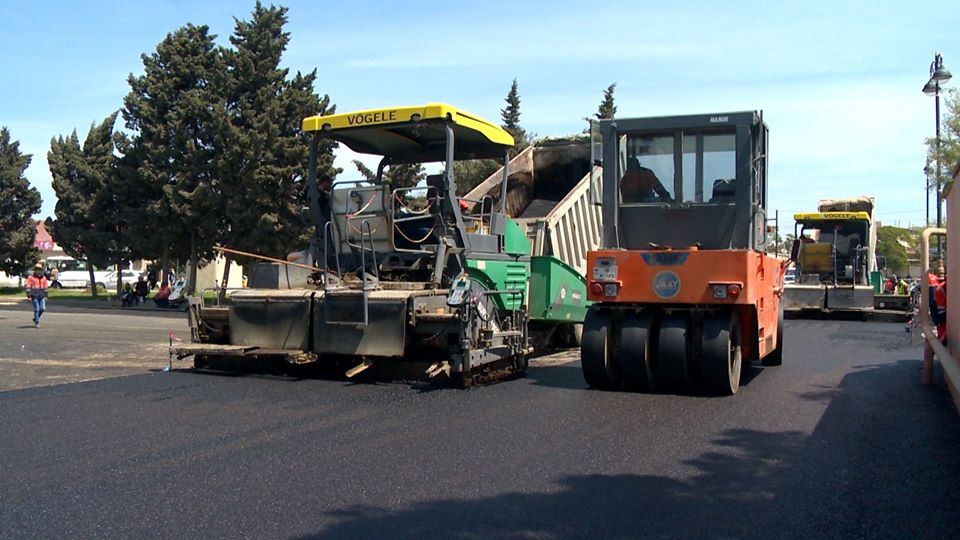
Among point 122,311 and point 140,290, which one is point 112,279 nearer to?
point 140,290

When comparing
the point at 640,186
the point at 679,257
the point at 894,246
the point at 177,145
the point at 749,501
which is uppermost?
the point at 177,145

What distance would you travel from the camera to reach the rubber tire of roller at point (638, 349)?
8102mm

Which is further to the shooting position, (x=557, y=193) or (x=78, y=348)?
(x=557, y=193)

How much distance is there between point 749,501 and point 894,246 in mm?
53961

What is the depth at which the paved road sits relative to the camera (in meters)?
9.80

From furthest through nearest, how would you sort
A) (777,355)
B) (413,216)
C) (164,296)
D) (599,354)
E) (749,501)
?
1. (164,296)
2. (777,355)
3. (413,216)
4. (599,354)
5. (749,501)

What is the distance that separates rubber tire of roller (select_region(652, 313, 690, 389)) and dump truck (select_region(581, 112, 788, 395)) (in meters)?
0.01

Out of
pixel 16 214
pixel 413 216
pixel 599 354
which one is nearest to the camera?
pixel 599 354

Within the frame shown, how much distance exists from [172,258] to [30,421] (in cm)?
2325

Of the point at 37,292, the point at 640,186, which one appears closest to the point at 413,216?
the point at 640,186

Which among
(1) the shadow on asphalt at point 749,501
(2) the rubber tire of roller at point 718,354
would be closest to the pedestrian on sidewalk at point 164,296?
(2) the rubber tire of roller at point 718,354

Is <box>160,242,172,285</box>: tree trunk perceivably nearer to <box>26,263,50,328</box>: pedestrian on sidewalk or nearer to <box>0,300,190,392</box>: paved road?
<box>0,300,190,392</box>: paved road

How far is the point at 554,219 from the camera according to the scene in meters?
11.5

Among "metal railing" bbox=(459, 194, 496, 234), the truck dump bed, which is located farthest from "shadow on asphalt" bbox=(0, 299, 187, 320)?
"metal railing" bbox=(459, 194, 496, 234)
